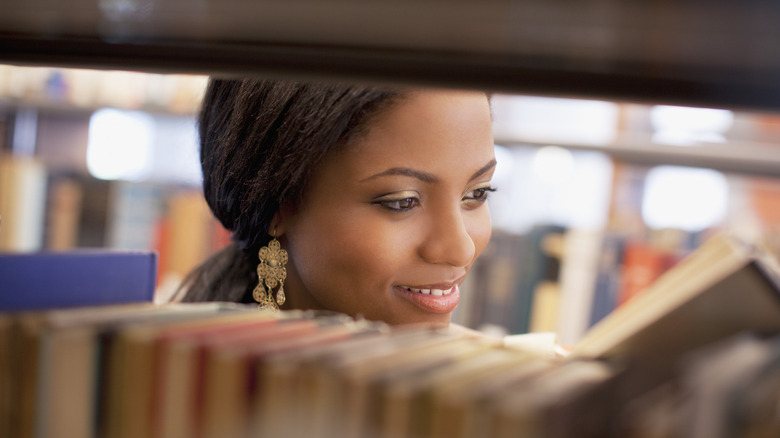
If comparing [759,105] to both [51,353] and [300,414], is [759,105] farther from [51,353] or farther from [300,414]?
[51,353]

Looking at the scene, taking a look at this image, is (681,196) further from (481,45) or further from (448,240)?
(481,45)

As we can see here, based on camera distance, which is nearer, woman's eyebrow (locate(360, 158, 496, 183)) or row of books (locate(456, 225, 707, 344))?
woman's eyebrow (locate(360, 158, 496, 183))

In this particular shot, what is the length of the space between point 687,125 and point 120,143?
2309 mm

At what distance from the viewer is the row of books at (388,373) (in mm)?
327

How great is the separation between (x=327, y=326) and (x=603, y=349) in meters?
0.20

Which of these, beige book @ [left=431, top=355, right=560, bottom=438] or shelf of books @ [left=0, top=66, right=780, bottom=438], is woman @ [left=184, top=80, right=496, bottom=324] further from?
beige book @ [left=431, top=355, right=560, bottom=438]

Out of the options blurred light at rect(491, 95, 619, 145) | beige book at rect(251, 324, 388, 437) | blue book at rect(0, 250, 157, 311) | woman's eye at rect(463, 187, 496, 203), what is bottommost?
beige book at rect(251, 324, 388, 437)

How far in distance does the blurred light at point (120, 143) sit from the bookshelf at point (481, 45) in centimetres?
254

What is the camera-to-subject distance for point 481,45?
374 millimetres

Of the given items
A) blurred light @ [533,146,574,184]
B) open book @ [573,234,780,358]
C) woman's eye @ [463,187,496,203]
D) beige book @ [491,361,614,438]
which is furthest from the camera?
blurred light @ [533,146,574,184]

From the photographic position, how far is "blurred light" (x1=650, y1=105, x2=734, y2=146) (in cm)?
207

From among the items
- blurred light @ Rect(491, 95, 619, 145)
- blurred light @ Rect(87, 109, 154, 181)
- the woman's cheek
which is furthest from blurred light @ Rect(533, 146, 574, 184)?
blurred light @ Rect(87, 109, 154, 181)

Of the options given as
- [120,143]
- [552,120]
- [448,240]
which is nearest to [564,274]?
[552,120]

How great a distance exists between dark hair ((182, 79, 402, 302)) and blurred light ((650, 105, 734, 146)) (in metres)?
1.39
